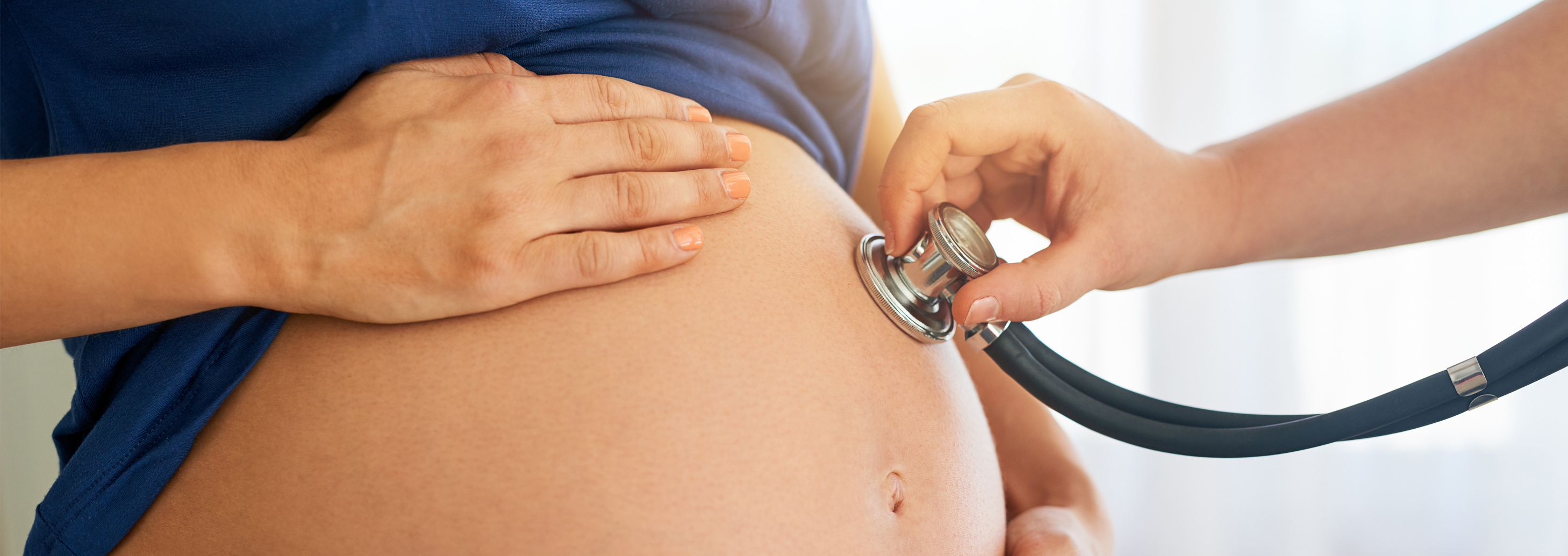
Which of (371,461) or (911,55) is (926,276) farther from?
(911,55)

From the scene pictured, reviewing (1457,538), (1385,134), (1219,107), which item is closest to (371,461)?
(1385,134)

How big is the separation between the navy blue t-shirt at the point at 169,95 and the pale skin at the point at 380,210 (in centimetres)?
3

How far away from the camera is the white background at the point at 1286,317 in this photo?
2051mm

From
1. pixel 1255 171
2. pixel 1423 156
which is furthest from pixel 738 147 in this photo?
pixel 1423 156

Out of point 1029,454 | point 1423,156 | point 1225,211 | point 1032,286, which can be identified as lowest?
point 1029,454

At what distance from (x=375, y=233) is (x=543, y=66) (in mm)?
223

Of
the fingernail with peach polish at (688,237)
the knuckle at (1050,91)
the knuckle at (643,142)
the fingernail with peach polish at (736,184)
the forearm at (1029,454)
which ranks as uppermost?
the knuckle at (1050,91)

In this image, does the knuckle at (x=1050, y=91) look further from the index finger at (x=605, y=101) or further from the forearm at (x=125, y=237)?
the forearm at (x=125, y=237)

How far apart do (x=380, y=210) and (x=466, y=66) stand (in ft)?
0.50

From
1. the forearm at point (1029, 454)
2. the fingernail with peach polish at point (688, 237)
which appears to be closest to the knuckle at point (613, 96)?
the fingernail with peach polish at point (688, 237)

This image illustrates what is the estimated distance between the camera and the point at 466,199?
0.54 metres

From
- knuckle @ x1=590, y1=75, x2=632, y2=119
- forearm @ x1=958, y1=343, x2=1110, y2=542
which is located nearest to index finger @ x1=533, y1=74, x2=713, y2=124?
knuckle @ x1=590, y1=75, x2=632, y2=119

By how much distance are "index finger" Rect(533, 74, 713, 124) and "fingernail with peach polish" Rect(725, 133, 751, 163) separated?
28mm

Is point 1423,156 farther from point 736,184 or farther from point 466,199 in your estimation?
point 466,199
